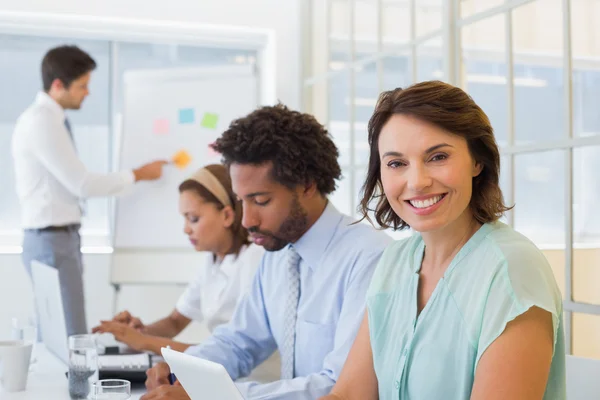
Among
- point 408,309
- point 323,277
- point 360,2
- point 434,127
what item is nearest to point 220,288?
point 323,277

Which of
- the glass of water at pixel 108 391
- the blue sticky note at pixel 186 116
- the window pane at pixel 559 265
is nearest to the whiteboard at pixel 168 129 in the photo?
the blue sticky note at pixel 186 116

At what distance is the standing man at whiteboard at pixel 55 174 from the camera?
123 inches

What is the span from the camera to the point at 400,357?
1.22m

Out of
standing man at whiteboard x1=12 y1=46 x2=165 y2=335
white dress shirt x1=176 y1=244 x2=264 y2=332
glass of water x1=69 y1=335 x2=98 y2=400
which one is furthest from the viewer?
standing man at whiteboard x1=12 y1=46 x2=165 y2=335

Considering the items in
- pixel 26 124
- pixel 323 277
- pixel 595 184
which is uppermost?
pixel 26 124

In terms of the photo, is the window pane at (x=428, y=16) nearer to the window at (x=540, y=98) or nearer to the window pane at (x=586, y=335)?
the window at (x=540, y=98)

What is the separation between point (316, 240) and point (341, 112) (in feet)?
5.68

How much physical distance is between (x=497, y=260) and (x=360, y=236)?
59 centimetres

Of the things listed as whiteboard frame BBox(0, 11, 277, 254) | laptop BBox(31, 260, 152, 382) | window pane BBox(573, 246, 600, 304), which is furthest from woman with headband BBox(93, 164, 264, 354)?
whiteboard frame BBox(0, 11, 277, 254)

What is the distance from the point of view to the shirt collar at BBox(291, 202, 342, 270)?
1.69 meters

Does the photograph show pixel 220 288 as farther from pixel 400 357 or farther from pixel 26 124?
pixel 26 124

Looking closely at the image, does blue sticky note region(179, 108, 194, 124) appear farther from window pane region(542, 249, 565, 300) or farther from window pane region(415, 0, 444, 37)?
window pane region(542, 249, 565, 300)

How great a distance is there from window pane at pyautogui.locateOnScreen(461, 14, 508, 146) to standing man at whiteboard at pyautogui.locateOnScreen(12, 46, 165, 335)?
1.82 meters

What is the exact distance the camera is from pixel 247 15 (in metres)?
3.99
